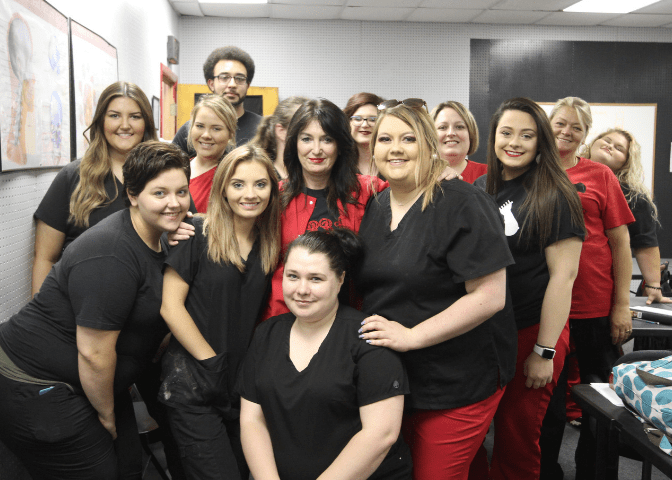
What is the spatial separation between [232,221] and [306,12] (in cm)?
523

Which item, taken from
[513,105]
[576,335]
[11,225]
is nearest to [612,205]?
[576,335]

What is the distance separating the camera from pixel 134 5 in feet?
14.1

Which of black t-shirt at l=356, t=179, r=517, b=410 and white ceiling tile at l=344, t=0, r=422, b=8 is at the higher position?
white ceiling tile at l=344, t=0, r=422, b=8

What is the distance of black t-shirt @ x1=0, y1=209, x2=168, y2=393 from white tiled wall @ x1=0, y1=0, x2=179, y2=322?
0.57 meters

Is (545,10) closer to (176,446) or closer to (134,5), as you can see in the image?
(134,5)

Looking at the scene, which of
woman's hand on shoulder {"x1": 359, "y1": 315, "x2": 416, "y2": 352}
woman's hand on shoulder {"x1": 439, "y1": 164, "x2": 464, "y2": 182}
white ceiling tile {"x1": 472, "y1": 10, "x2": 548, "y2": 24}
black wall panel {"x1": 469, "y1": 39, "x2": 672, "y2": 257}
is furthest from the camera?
black wall panel {"x1": 469, "y1": 39, "x2": 672, "y2": 257}

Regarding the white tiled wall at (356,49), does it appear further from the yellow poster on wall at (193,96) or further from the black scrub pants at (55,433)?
the black scrub pants at (55,433)

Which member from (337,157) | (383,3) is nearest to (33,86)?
(337,157)

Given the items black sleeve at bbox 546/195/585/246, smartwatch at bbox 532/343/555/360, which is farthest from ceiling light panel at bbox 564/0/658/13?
smartwatch at bbox 532/343/555/360

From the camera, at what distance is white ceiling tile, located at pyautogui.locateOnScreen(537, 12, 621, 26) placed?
251 inches

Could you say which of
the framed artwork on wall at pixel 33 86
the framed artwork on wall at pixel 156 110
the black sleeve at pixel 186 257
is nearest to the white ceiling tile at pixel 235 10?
the framed artwork on wall at pixel 156 110

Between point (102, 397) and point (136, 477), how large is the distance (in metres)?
0.42

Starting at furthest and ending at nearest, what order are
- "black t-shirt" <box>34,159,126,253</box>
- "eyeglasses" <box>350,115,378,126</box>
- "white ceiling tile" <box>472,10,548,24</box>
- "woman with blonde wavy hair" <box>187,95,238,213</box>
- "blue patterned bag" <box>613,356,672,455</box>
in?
"white ceiling tile" <box>472,10,548,24</box>, "eyeglasses" <box>350,115,378,126</box>, "woman with blonde wavy hair" <box>187,95,238,213</box>, "black t-shirt" <box>34,159,126,253</box>, "blue patterned bag" <box>613,356,672,455</box>

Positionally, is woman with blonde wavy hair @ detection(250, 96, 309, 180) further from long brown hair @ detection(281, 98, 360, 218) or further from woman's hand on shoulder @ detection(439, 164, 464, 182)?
woman's hand on shoulder @ detection(439, 164, 464, 182)
